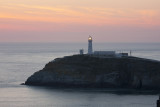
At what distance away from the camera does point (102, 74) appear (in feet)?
241

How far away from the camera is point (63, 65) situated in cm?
7594

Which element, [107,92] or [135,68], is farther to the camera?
[135,68]

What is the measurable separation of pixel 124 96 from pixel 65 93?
7.17 meters

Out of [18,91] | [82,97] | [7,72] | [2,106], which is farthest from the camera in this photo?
[7,72]

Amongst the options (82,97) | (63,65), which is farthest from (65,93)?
(63,65)

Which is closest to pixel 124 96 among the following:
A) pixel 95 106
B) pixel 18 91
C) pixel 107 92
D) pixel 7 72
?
pixel 107 92

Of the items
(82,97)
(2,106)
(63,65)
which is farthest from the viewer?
(63,65)

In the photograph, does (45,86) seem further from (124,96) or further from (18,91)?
(124,96)

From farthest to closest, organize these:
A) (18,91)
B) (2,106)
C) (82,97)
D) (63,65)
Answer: (63,65), (18,91), (82,97), (2,106)

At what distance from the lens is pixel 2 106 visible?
58156 millimetres

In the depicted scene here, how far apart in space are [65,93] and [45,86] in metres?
6.26

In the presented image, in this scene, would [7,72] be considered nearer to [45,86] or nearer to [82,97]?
[45,86]

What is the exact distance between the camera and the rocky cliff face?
7225 cm

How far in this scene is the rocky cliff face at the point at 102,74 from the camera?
2844 inches
